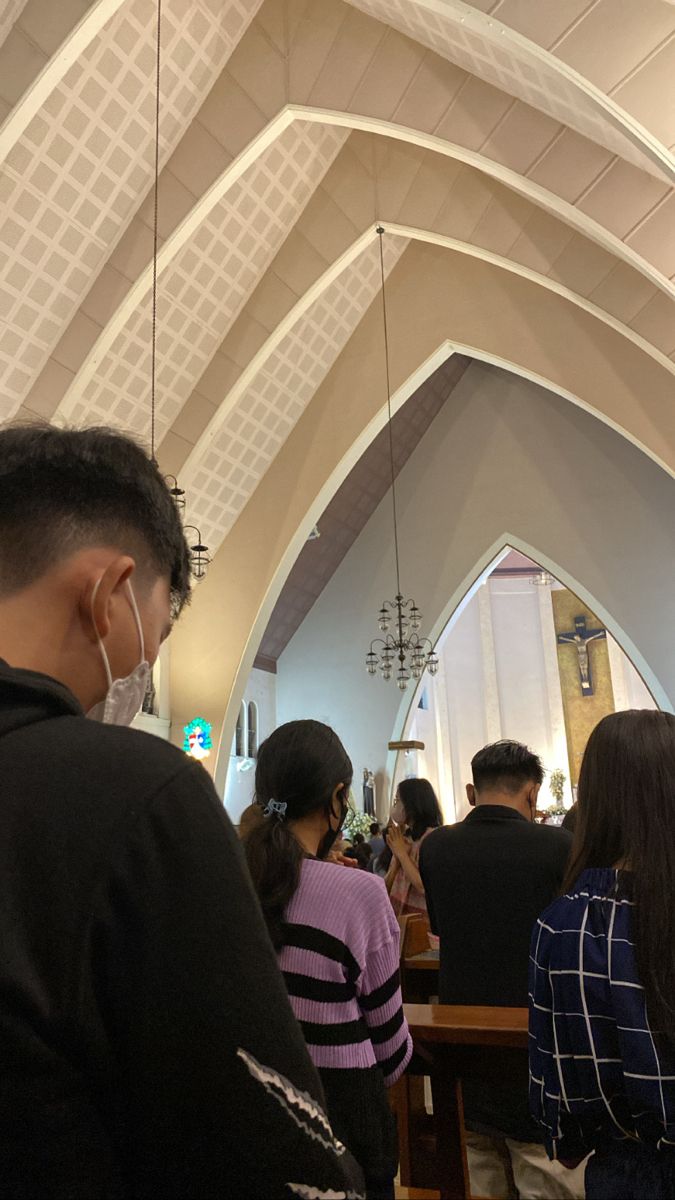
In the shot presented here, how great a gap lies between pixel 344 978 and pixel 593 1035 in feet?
1.60

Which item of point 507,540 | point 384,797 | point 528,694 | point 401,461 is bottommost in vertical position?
point 384,797

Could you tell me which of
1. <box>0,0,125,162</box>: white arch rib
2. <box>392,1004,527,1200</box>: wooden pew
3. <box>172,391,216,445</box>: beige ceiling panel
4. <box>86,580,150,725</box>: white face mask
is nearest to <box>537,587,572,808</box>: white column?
<box>172,391,216,445</box>: beige ceiling panel

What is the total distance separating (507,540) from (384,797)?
5.81m

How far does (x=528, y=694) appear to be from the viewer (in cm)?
2591

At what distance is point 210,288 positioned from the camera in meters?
10.8

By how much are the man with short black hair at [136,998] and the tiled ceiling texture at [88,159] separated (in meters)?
8.93

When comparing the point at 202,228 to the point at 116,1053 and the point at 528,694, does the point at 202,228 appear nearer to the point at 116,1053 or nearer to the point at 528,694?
the point at 116,1053

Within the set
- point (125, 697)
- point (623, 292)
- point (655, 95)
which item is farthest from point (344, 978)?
point (623, 292)

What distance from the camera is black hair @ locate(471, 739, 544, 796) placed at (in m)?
3.09

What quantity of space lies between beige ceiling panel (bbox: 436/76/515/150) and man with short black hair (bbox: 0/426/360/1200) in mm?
8942

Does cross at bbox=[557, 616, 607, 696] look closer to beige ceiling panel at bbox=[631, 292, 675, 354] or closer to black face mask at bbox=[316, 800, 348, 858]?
beige ceiling panel at bbox=[631, 292, 675, 354]

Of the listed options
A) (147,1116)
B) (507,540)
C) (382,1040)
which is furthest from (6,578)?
(507,540)

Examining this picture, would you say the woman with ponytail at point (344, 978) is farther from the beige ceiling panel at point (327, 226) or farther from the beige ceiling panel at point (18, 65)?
the beige ceiling panel at point (327, 226)

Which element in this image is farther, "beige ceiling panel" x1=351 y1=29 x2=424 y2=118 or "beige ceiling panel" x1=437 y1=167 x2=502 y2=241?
"beige ceiling panel" x1=437 y1=167 x2=502 y2=241
